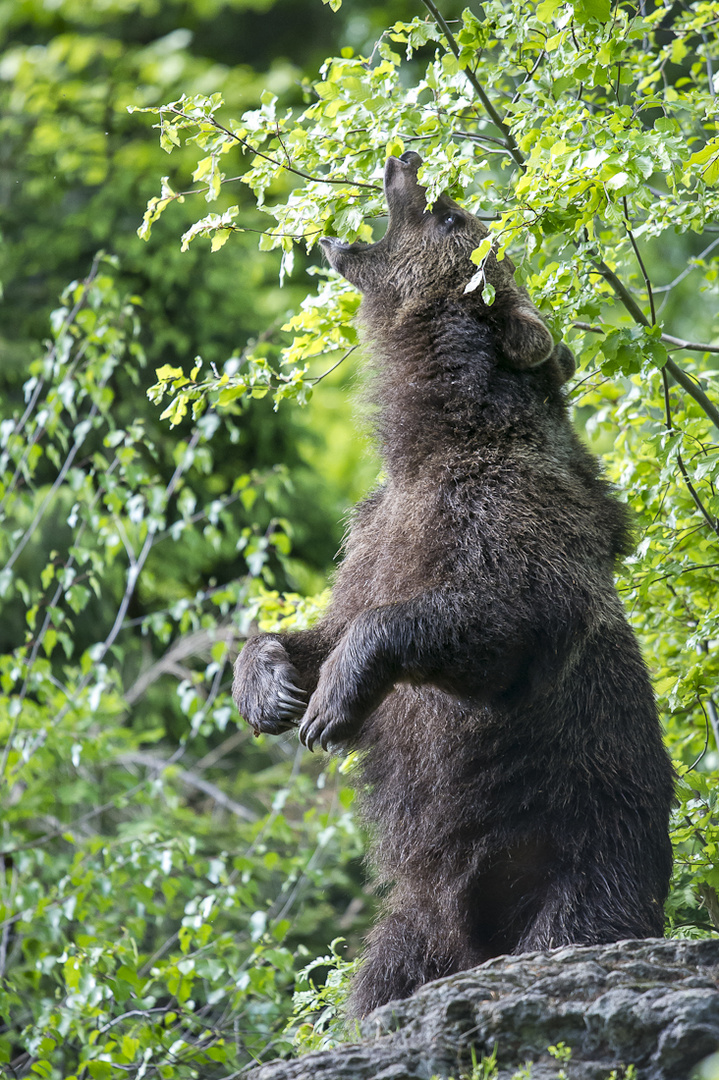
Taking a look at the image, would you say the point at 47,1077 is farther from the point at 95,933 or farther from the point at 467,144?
the point at 467,144

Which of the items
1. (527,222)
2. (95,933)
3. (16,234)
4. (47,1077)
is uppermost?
(16,234)

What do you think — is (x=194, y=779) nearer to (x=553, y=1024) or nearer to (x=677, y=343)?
(x=677, y=343)

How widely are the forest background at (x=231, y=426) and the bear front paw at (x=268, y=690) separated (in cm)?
61

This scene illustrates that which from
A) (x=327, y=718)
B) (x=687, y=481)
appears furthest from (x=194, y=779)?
(x=687, y=481)

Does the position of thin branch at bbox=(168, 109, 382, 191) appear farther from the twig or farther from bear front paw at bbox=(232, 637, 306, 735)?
bear front paw at bbox=(232, 637, 306, 735)

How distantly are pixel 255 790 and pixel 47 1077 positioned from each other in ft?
10.5

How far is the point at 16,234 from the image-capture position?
25.6 feet

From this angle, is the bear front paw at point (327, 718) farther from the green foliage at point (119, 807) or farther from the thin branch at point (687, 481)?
the thin branch at point (687, 481)

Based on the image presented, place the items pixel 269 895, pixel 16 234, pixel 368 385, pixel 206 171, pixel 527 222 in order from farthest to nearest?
pixel 16 234 → pixel 269 895 → pixel 368 385 → pixel 206 171 → pixel 527 222

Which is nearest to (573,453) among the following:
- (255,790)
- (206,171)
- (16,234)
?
(206,171)

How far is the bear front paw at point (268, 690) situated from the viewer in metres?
3.50

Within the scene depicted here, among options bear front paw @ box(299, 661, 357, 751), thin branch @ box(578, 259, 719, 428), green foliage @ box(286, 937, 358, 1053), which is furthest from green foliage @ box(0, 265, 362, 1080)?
thin branch @ box(578, 259, 719, 428)

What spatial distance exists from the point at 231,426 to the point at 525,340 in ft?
6.50

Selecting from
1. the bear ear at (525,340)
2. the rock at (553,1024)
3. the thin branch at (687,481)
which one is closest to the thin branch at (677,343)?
the thin branch at (687,481)
